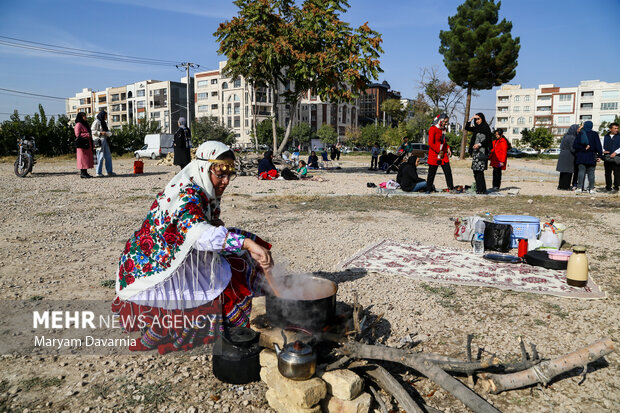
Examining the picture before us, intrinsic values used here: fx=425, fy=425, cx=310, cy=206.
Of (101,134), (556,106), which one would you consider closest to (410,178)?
(101,134)

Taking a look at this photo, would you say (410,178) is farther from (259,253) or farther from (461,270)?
(259,253)

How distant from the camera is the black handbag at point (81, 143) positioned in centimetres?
1211

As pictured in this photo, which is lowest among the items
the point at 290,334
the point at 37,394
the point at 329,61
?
the point at 37,394

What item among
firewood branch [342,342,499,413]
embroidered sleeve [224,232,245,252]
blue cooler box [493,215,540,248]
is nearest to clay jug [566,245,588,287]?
blue cooler box [493,215,540,248]

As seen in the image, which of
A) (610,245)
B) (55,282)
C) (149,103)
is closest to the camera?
(55,282)

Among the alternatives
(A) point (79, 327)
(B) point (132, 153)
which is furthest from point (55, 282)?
(B) point (132, 153)

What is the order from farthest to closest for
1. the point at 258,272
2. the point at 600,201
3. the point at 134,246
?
the point at 600,201, the point at 258,272, the point at 134,246

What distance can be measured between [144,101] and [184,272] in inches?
3959

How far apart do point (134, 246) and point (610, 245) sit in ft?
18.8

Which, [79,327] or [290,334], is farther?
[79,327]

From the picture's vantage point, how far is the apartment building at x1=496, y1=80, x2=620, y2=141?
83625mm

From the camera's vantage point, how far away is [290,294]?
2.60m

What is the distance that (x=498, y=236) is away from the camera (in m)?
5.20

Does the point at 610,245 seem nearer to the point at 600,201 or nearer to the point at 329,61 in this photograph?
the point at 600,201
